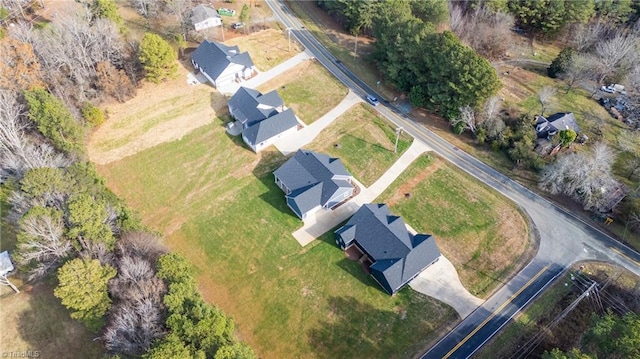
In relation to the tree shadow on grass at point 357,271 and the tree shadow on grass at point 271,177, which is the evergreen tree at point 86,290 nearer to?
the tree shadow on grass at point 271,177

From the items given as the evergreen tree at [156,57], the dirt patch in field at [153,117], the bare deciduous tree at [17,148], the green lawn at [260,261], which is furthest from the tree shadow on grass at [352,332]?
the evergreen tree at [156,57]

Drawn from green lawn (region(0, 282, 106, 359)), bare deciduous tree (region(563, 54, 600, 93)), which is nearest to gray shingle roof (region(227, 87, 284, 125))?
green lawn (region(0, 282, 106, 359))

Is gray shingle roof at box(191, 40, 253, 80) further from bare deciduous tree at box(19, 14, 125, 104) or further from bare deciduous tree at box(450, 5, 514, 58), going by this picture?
bare deciduous tree at box(450, 5, 514, 58)

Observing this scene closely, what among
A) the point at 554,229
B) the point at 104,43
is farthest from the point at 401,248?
the point at 104,43

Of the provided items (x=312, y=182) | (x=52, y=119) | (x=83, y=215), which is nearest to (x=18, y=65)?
(x=52, y=119)

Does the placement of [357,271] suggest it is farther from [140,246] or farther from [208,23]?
[208,23]
